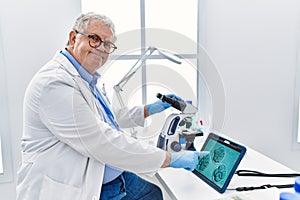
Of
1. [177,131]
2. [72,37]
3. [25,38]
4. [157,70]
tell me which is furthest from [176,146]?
[25,38]

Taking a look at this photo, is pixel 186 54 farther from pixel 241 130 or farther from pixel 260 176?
pixel 241 130

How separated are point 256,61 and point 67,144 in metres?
1.71

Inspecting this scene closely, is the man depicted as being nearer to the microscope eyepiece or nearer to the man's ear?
the man's ear

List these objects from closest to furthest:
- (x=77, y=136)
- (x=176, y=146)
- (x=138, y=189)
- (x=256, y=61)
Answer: (x=77, y=136) → (x=176, y=146) → (x=138, y=189) → (x=256, y=61)

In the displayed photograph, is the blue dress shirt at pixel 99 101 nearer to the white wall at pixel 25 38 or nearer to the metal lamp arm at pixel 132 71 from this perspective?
the metal lamp arm at pixel 132 71

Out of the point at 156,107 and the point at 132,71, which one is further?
the point at 156,107

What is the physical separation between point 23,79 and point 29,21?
38 cm

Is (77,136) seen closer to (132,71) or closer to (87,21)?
(132,71)

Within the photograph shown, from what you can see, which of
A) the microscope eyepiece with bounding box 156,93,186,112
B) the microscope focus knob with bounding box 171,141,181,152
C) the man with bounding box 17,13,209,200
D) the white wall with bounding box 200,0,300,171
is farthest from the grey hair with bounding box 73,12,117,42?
the white wall with bounding box 200,0,300,171

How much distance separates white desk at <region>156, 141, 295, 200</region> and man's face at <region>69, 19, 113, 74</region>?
57cm

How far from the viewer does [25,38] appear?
6.42ft

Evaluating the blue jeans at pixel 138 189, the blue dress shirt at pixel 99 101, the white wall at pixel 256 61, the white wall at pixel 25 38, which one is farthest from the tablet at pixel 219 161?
the white wall at pixel 25 38

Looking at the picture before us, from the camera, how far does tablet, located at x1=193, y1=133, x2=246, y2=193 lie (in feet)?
3.90

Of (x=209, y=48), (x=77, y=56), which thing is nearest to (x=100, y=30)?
(x=77, y=56)
